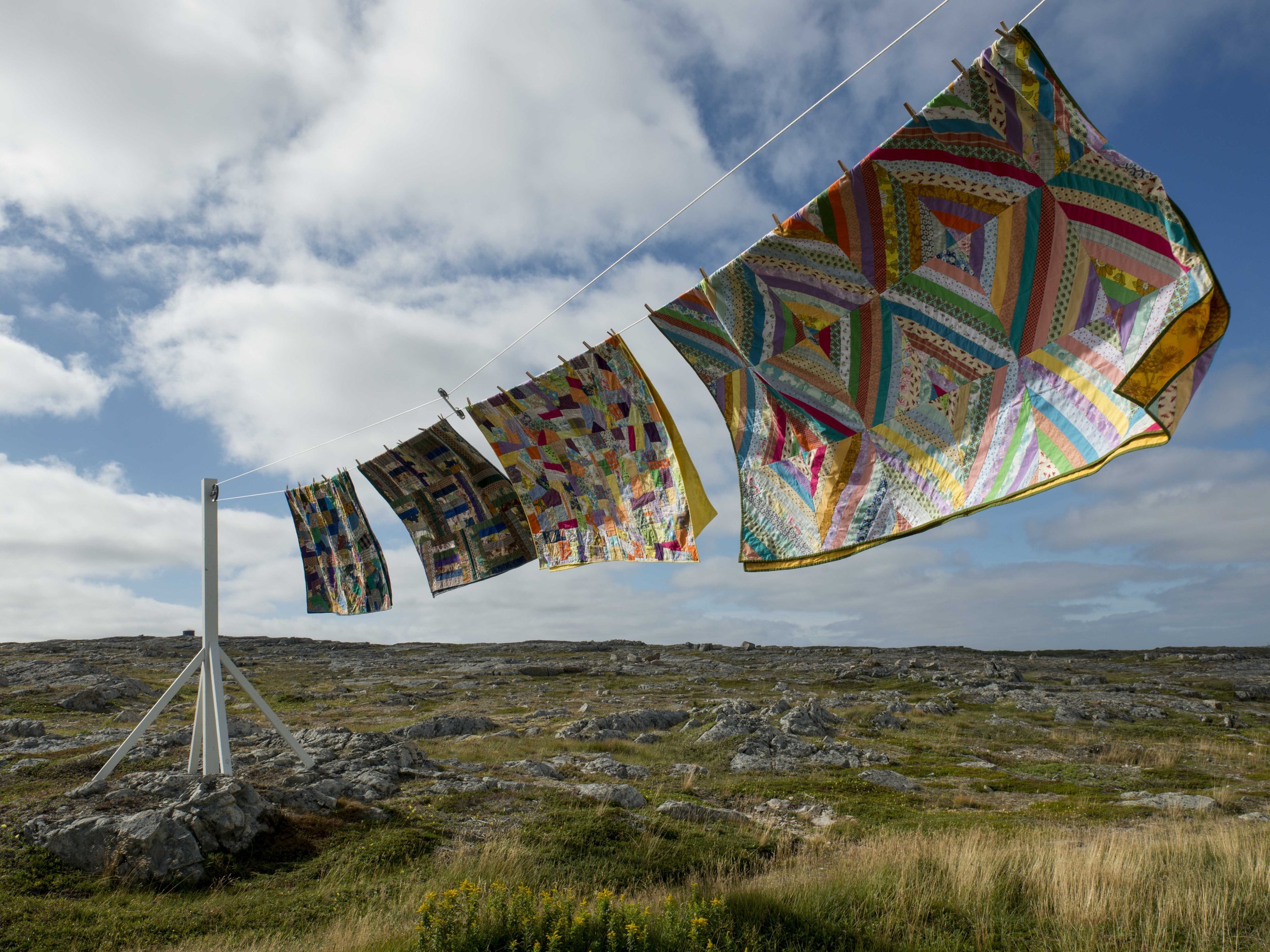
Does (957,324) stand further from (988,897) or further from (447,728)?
(447,728)

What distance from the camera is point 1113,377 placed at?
18.9 feet

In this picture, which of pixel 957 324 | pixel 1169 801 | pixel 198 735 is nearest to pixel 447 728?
pixel 198 735

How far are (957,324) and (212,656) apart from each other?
1246cm

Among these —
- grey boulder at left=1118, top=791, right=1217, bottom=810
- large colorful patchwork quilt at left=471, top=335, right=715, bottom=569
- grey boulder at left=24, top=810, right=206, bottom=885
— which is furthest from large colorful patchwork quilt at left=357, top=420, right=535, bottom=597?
grey boulder at left=1118, top=791, right=1217, bottom=810

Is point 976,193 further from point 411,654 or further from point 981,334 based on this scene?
point 411,654

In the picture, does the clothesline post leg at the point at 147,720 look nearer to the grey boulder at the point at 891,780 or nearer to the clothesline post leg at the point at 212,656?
the clothesline post leg at the point at 212,656

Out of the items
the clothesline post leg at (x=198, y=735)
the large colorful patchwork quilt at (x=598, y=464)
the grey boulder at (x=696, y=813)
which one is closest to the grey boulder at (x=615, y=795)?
the grey boulder at (x=696, y=813)

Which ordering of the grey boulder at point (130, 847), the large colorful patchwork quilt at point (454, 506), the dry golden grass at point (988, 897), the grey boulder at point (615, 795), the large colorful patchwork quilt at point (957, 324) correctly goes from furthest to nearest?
the grey boulder at point (615, 795) < the large colorful patchwork quilt at point (454, 506) < the grey boulder at point (130, 847) < the dry golden grass at point (988, 897) < the large colorful patchwork quilt at point (957, 324)

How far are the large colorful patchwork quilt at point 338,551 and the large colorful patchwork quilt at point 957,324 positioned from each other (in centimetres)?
1024

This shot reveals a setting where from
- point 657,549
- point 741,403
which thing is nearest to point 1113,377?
point 741,403

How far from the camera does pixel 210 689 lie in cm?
1258

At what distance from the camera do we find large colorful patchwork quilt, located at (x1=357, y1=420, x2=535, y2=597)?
536 inches

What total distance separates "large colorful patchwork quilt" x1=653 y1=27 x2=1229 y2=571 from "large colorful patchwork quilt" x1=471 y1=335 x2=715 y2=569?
1412 millimetres

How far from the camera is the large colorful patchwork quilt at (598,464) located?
998 centimetres
